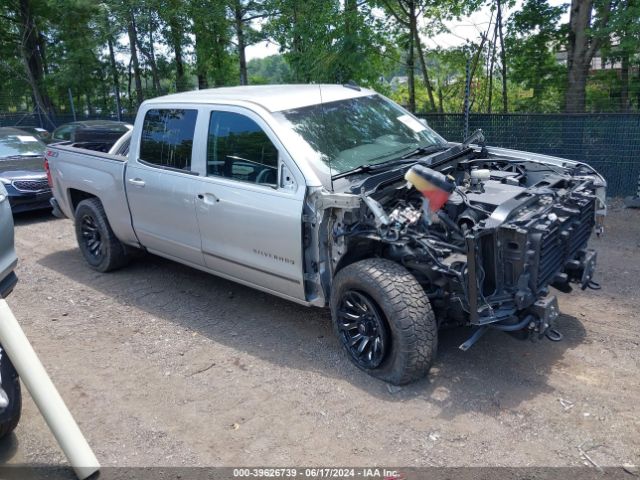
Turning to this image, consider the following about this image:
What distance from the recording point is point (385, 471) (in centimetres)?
326

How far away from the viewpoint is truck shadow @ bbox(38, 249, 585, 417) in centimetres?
398

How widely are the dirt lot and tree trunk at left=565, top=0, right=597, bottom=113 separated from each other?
502 centimetres

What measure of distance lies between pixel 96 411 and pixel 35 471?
1.99 feet

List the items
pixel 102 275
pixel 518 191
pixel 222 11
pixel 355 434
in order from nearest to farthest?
pixel 355 434 → pixel 518 191 → pixel 102 275 → pixel 222 11

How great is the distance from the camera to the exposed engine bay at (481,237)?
3730 millimetres

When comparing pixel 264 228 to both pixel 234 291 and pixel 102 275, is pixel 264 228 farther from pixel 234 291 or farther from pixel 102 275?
pixel 102 275

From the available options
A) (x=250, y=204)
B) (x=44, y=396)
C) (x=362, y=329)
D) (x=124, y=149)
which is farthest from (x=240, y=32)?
(x=44, y=396)

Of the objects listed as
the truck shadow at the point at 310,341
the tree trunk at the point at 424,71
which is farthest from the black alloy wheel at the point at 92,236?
the tree trunk at the point at 424,71

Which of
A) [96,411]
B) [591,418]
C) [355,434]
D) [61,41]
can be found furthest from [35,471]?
[61,41]

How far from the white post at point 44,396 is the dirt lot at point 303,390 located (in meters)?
0.22

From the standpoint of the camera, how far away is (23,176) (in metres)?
9.62

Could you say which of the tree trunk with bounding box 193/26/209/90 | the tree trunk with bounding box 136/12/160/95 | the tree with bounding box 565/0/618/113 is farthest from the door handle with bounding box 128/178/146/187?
the tree trunk with bounding box 136/12/160/95

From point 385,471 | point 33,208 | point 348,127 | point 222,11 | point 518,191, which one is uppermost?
point 222,11

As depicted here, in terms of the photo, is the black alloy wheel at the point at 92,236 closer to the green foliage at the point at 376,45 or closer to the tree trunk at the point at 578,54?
the green foliage at the point at 376,45
